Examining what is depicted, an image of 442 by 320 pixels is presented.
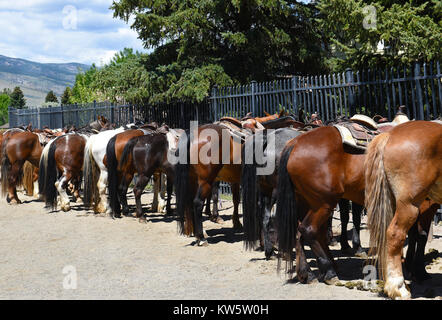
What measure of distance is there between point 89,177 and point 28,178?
4.98 m

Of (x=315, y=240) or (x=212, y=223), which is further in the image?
(x=212, y=223)

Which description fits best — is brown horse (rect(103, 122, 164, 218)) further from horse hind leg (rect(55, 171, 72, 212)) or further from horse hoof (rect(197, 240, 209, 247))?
horse hoof (rect(197, 240, 209, 247))

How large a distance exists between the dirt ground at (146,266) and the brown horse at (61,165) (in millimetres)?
1635

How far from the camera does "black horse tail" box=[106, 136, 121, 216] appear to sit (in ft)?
34.2

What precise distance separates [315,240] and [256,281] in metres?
0.88

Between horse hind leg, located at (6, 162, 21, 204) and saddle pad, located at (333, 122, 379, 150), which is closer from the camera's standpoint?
saddle pad, located at (333, 122, 379, 150)

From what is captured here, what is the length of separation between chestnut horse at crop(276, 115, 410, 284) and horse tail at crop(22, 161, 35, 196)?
11.6 meters

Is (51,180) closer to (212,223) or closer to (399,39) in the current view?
(212,223)

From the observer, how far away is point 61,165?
11820mm

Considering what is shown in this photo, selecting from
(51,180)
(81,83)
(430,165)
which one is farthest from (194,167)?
(81,83)

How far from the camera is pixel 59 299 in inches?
196

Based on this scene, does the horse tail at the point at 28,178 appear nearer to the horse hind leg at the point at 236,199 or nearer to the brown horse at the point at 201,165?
the horse hind leg at the point at 236,199

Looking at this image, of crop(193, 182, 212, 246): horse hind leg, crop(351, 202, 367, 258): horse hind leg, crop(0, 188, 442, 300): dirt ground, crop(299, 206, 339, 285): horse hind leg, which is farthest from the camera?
crop(193, 182, 212, 246): horse hind leg

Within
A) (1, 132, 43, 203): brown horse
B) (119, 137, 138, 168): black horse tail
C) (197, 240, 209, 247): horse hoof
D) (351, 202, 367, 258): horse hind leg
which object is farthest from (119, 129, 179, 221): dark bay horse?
(1, 132, 43, 203): brown horse
